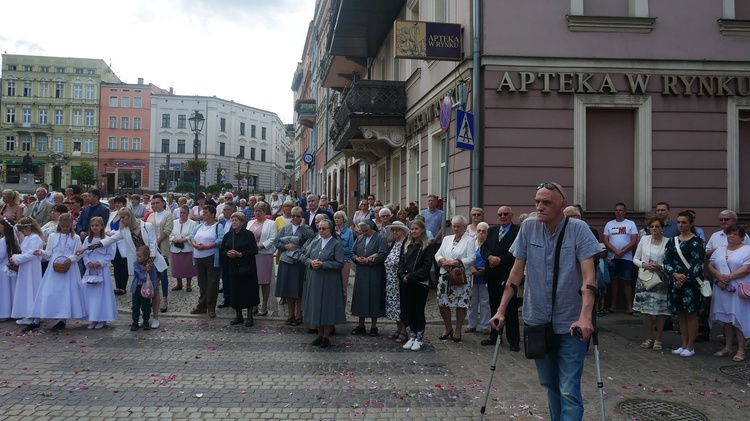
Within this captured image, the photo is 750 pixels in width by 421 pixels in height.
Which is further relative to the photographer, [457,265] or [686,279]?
[457,265]

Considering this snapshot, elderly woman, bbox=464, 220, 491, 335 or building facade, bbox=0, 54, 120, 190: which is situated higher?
building facade, bbox=0, 54, 120, 190

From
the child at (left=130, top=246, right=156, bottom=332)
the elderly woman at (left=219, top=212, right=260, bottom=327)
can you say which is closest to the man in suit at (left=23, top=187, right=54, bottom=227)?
the child at (left=130, top=246, right=156, bottom=332)

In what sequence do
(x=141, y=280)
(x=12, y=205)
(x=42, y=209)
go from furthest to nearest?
1. (x=42, y=209)
2. (x=12, y=205)
3. (x=141, y=280)

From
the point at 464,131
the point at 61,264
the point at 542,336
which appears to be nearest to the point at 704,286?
the point at 464,131

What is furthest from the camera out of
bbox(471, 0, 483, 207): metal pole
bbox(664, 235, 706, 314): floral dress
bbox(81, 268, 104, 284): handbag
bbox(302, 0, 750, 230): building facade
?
bbox(302, 0, 750, 230): building facade

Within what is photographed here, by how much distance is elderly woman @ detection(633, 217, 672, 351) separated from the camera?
26.0 ft

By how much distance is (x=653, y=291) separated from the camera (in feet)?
26.3

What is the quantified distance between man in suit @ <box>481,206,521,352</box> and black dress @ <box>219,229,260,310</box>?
3.63 metres

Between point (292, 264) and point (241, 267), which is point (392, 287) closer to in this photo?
point (292, 264)

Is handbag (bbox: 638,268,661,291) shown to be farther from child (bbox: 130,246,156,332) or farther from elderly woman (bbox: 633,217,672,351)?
child (bbox: 130,246,156,332)

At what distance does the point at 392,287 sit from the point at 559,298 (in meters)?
4.30

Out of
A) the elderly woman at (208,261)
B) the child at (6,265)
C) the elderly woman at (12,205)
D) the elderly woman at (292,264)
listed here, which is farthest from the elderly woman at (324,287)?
the elderly woman at (12,205)

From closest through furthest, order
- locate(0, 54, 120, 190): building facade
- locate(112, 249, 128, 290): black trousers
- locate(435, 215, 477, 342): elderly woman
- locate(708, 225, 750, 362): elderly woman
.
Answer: locate(708, 225, 750, 362): elderly woman < locate(435, 215, 477, 342): elderly woman < locate(112, 249, 128, 290): black trousers < locate(0, 54, 120, 190): building facade

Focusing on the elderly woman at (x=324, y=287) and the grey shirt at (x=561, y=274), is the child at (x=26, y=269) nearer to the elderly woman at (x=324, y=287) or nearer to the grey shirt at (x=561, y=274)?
the elderly woman at (x=324, y=287)
